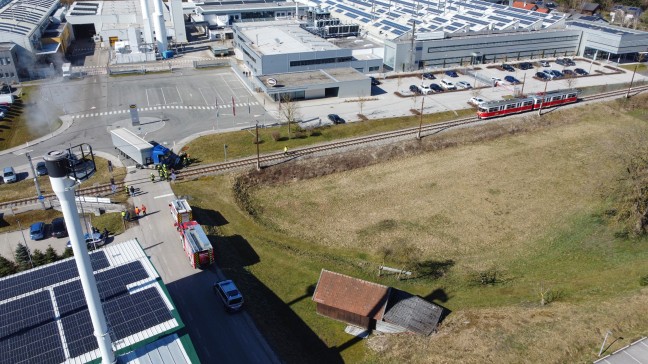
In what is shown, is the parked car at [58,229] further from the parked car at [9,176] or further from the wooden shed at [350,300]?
the wooden shed at [350,300]

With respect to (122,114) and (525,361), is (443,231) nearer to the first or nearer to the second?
(525,361)

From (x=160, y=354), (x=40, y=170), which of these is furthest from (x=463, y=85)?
(x=160, y=354)

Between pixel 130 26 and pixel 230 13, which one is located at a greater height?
pixel 230 13

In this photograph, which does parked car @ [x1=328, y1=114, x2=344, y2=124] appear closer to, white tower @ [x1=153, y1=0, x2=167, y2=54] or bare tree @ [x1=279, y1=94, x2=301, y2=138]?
bare tree @ [x1=279, y1=94, x2=301, y2=138]

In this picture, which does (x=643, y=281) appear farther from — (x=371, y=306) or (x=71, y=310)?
(x=71, y=310)

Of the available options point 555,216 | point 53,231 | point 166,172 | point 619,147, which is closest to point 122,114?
point 166,172

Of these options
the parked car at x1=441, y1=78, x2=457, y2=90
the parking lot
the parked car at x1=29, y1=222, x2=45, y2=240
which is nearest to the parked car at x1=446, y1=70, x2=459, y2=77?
the parking lot
